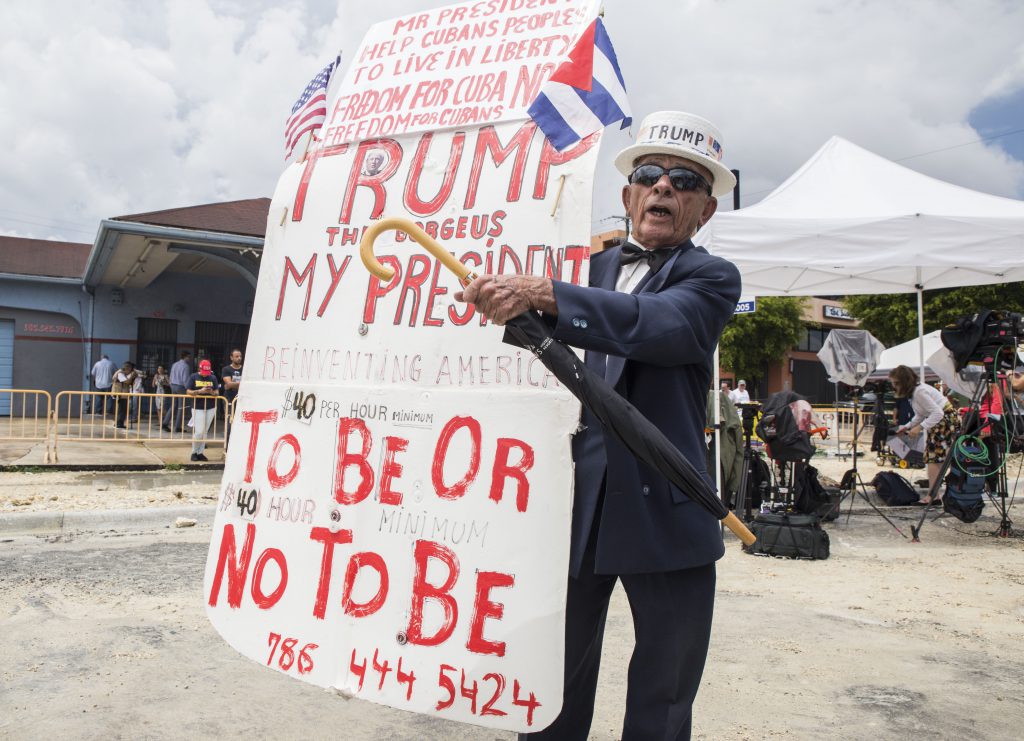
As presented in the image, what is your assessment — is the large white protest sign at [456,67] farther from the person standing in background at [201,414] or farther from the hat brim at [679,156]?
the person standing in background at [201,414]

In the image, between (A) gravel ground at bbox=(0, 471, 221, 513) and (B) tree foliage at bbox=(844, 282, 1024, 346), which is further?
(B) tree foliage at bbox=(844, 282, 1024, 346)

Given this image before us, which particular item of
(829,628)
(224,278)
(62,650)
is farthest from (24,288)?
(829,628)

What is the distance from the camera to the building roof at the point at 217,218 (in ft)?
49.5

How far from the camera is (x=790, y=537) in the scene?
6426 millimetres

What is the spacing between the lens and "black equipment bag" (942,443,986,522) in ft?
24.6

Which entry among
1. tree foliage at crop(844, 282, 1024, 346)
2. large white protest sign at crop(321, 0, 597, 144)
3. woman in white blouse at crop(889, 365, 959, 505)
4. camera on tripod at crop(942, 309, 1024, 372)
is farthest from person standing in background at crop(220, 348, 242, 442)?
tree foliage at crop(844, 282, 1024, 346)

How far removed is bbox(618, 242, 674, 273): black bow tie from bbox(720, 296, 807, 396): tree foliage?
110 feet

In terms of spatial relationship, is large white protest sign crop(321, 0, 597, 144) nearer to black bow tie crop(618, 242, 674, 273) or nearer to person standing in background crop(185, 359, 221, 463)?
black bow tie crop(618, 242, 674, 273)

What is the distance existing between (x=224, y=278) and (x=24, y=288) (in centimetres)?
534

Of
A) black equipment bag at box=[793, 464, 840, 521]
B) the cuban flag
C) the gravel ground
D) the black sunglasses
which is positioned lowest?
the gravel ground

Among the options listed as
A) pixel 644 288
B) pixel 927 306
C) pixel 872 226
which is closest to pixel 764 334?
pixel 927 306

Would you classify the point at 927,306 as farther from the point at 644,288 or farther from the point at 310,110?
the point at 644,288

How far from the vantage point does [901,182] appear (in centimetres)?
823

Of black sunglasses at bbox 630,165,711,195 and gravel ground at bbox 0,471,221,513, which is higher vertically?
black sunglasses at bbox 630,165,711,195
